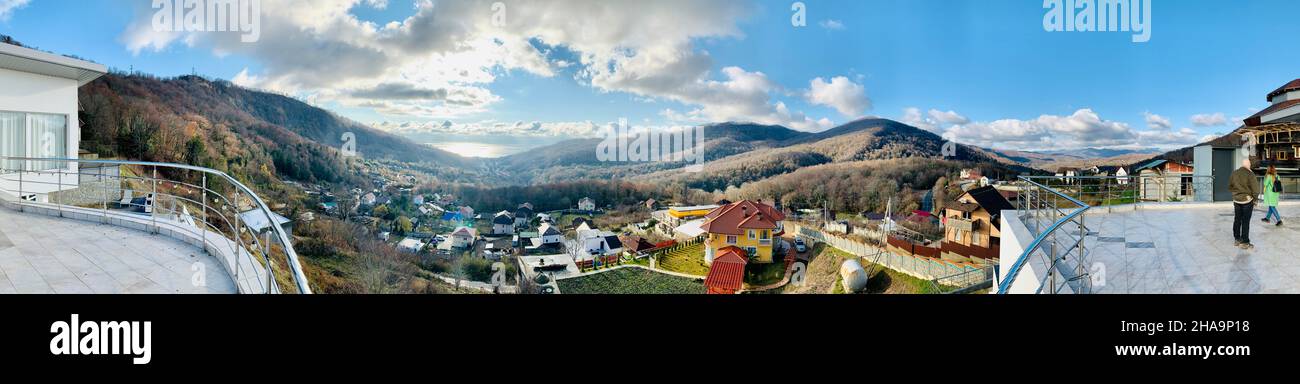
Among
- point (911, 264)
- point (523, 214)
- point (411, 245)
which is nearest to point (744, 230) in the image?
point (911, 264)

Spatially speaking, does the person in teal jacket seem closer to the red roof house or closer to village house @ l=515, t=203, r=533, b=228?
the red roof house

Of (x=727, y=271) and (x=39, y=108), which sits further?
(x=727, y=271)

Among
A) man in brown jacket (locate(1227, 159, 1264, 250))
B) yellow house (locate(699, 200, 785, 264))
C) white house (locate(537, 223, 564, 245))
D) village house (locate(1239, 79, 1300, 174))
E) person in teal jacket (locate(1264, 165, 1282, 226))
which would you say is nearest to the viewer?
man in brown jacket (locate(1227, 159, 1264, 250))

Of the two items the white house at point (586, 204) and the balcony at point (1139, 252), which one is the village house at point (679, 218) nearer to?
the white house at point (586, 204)

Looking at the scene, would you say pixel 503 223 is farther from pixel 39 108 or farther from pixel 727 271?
pixel 39 108

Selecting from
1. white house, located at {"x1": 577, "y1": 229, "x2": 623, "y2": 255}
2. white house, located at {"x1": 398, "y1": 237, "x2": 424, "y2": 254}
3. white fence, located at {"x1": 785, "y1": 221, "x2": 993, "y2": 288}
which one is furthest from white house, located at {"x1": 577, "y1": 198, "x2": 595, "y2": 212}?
white fence, located at {"x1": 785, "y1": 221, "x2": 993, "y2": 288}

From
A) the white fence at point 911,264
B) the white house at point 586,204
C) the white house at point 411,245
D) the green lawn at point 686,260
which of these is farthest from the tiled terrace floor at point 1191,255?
the white house at point 411,245

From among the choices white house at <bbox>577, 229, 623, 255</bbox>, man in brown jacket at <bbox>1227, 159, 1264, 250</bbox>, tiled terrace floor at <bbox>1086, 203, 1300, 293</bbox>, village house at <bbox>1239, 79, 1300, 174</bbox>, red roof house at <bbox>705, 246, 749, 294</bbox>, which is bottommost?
red roof house at <bbox>705, 246, 749, 294</bbox>
